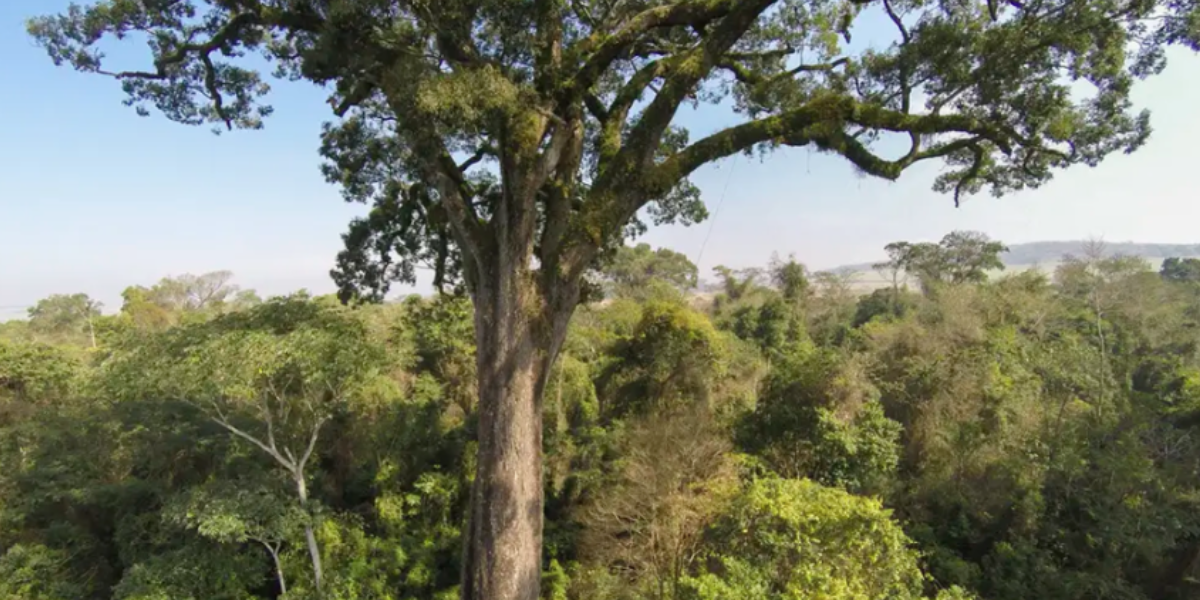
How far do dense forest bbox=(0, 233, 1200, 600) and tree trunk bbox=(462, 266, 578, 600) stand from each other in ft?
4.90

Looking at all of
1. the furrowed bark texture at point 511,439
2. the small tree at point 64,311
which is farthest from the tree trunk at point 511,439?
the small tree at point 64,311

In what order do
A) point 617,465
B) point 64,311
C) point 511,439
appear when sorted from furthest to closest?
point 64,311
point 617,465
point 511,439

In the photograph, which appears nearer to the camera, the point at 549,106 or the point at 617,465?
the point at 549,106

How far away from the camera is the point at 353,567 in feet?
25.1

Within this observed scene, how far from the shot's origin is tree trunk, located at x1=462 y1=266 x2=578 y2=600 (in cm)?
472

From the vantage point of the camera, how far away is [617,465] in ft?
29.6

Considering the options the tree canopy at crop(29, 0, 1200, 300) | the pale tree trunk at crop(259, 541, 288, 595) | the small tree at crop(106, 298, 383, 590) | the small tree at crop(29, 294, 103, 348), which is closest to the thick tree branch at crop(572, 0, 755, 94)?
the tree canopy at crop(29, 0, 1200, 300)

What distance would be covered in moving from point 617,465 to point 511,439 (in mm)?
4605

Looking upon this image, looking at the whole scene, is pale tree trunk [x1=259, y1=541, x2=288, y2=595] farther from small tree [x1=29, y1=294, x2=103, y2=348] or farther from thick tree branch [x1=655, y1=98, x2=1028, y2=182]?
small tree [x1=29, y1=294, x2=103, y2=348]

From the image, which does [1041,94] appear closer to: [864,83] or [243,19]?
[864,83]

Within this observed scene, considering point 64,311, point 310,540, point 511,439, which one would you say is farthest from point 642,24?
point 64,311

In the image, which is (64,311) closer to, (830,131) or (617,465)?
(617,465)

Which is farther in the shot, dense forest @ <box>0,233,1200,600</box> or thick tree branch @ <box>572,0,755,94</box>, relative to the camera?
dense forest @ <box>0,233,1200,600</box>

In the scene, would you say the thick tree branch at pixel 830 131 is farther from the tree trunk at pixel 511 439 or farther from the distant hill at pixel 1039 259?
the distant hill at pixel 1039 259
